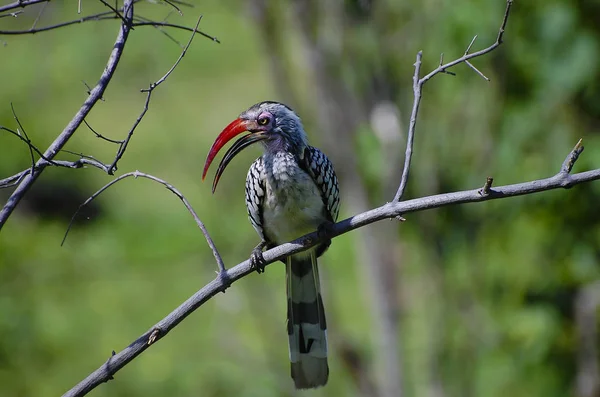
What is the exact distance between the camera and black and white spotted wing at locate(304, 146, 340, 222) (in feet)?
12.3

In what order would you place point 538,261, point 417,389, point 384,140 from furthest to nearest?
point 417,389, point 538,261, point 384,140

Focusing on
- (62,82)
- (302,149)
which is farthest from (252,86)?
(302,149)

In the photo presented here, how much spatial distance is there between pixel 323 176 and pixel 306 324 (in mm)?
762

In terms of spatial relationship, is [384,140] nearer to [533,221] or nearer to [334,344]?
[533,221]

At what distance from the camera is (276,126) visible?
3.78m

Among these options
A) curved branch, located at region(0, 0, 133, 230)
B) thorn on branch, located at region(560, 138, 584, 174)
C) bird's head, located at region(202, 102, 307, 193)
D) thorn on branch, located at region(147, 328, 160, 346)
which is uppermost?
bird's head, located at region(202, 102, 307, 193)

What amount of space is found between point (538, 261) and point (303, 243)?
9.89ft

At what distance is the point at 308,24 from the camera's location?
5.49 meters

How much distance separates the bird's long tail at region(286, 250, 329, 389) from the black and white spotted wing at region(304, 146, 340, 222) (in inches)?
13.0

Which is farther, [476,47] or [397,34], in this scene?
[397,34]

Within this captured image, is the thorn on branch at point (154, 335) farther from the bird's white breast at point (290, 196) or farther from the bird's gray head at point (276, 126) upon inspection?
the bird's gray head at point (276, 126)

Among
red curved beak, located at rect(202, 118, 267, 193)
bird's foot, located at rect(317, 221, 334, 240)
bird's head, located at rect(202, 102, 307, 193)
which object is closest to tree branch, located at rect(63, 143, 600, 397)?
bird's foot, located at rect(317, 221, 334, 240)

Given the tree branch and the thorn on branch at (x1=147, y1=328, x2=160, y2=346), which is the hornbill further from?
the thorn on branch at (x1=147, y1=328, x2=160, y2=346)

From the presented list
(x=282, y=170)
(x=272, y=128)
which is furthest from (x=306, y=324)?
(x=272, y=128)
